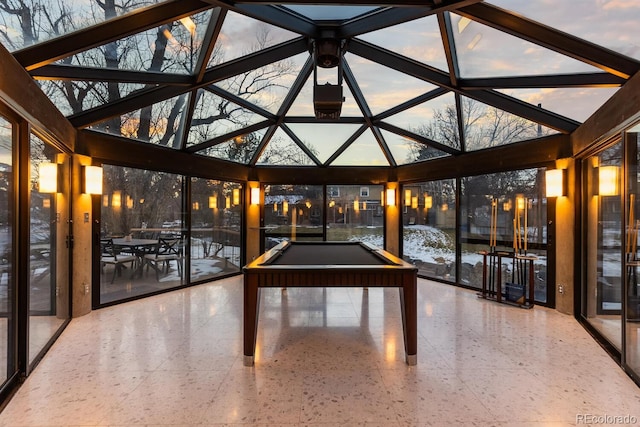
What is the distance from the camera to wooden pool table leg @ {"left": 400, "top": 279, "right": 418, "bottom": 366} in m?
3.17

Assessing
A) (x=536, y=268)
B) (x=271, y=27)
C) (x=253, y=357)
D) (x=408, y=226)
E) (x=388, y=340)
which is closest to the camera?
(x=253, y=357)

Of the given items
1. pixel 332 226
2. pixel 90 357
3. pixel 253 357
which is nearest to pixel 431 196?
pixel 332 226

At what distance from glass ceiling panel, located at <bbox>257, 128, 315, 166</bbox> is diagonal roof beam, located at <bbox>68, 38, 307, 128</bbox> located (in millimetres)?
2814

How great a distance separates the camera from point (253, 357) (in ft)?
10.4

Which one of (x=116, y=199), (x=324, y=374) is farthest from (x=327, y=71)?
(x=324, y=374)

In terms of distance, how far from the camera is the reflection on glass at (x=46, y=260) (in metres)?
3.36

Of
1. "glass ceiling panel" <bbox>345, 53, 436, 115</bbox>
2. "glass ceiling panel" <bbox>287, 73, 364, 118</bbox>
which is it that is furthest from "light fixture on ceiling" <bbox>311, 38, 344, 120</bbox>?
"glass ceiling panel" <bbox>287, 73, 364, 118</bbox>

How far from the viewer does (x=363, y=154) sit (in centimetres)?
779

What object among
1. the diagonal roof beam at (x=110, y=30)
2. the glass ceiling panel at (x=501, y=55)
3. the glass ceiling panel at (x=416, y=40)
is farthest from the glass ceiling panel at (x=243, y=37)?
the glass ceiling panel at (x=501, y=55)

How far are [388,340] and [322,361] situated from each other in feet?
3.01

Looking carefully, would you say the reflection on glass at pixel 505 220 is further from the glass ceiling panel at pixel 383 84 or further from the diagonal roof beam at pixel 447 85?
the glass ceiling panel at pixel 383 84

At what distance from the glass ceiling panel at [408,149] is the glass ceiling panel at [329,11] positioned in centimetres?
323

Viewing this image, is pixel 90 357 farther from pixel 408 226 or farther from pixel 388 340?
pixel 408 226

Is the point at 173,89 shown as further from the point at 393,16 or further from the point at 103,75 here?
the point at 393,16
